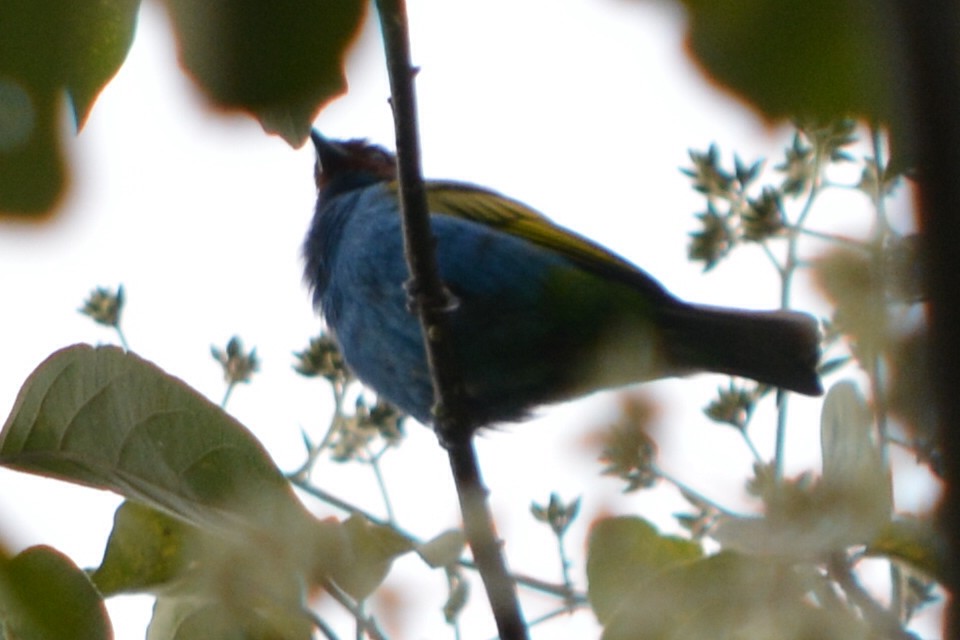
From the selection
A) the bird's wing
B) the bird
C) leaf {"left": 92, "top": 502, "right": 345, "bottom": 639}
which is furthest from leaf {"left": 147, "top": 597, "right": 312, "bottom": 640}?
the bird's wing

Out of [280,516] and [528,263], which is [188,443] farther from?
[528,263]

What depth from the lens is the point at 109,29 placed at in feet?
2.86

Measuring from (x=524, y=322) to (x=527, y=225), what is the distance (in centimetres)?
52

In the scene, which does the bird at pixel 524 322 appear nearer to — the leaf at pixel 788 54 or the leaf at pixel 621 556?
the leaf at pixel 621 556

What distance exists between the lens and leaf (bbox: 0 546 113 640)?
1.33 metres

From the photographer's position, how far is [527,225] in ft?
14.7

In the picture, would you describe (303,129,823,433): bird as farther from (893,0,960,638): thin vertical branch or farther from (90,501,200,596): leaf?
(893,0,960,638): thin vertical branch

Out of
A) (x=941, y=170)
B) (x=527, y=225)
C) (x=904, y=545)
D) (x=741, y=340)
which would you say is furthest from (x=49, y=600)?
(x=527, y=225)

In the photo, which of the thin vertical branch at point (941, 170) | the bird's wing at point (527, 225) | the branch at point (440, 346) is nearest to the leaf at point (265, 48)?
the branch at point (440, 346)

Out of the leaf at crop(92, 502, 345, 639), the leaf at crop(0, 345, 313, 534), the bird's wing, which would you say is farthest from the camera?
the bird's wing

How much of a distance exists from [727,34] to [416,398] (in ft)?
11.7

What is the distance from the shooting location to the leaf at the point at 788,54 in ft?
2.22

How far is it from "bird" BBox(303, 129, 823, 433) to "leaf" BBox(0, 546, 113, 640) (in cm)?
267

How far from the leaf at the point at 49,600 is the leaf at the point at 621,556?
746mm
